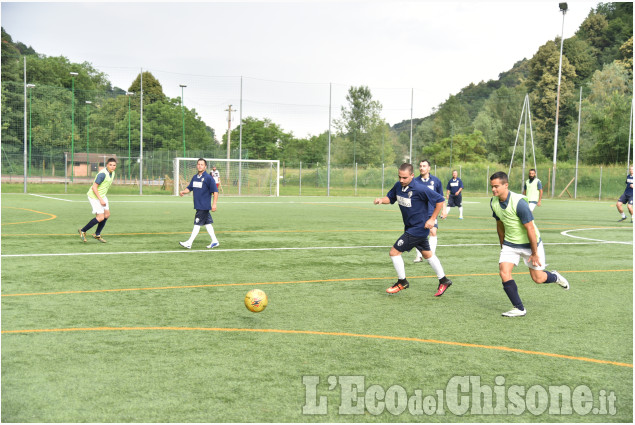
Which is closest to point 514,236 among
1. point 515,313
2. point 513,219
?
point 513,219

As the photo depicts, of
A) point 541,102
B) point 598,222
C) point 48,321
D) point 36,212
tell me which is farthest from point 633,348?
point 541,102

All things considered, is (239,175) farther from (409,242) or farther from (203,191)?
(409,242)

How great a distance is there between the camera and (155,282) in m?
8.52

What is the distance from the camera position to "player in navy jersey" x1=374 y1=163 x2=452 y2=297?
806 cm

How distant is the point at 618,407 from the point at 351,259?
7.34 m

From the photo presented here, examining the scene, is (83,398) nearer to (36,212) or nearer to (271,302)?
(271,302)

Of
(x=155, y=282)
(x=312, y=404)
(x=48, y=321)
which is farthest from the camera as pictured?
(x=155, y=282)

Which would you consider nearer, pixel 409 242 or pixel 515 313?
pixel 515 313

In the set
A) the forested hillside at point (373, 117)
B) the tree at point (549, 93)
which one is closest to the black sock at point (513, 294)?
the forested hillside at point (373, 117)

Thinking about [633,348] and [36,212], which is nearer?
[633,348]

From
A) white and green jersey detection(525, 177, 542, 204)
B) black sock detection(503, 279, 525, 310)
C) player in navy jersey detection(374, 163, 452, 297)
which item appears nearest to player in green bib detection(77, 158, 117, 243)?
player in navy jersey detection(374, 163, 452, 297)

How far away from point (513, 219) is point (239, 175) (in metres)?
36.4

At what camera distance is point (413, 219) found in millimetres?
8227

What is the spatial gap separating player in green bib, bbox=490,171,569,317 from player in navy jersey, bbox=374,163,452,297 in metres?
1.26
